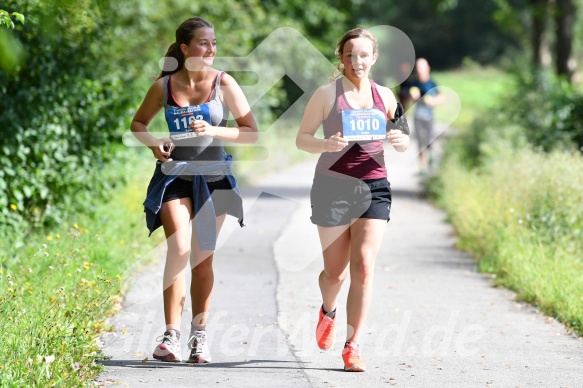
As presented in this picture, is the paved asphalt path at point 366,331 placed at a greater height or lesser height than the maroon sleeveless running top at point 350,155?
lesser

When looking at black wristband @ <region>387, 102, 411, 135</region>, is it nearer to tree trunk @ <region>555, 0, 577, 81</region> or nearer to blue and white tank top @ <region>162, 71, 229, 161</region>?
blue and white tank top @ <region>162, 71, 229, 161</region>

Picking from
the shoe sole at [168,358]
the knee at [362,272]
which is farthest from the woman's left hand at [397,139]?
the shoe sole at [168,358]

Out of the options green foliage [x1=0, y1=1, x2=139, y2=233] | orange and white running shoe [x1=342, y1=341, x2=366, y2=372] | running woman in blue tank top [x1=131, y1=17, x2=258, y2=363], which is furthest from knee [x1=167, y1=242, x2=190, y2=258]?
green foliage [x1=0, y1=1, x2=139, y2=233]

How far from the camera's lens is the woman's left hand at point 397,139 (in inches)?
244

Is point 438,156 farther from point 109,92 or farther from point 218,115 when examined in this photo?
point 218,115

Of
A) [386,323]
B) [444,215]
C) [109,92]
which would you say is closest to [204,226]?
[386,323]

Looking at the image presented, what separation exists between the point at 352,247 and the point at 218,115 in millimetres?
1023

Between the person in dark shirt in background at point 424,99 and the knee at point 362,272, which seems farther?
the person in dark shirt in background at point 424,99

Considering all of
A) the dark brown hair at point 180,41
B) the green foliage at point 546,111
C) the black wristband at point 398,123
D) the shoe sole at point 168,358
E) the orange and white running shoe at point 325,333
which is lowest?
the shoe sole at point 168,358

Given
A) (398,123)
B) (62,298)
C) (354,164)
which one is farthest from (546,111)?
(62,298)

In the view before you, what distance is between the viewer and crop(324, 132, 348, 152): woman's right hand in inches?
233

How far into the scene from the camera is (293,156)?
88.6 feet

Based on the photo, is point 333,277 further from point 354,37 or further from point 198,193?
point 354,37

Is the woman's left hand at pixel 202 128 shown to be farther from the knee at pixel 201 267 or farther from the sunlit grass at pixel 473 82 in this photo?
the sunlit grass at pixel 473 82
